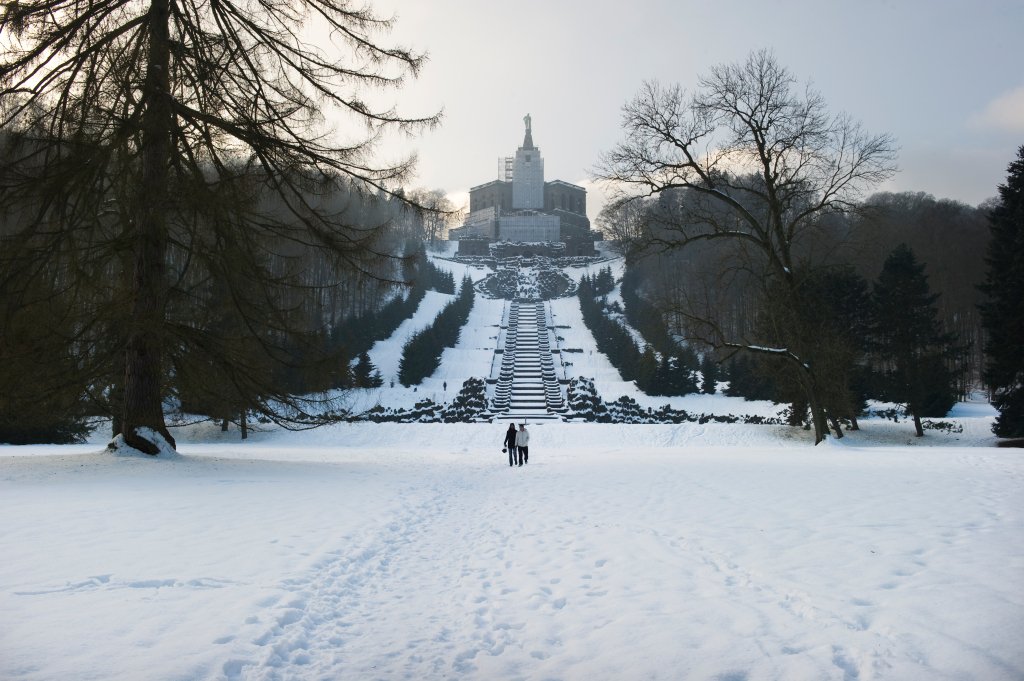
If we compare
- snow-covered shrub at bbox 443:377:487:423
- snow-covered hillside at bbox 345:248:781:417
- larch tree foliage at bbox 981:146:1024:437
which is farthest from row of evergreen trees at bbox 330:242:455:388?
larch tree foliage at bbox 981:146:1024:437

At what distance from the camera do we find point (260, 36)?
30.3 ft

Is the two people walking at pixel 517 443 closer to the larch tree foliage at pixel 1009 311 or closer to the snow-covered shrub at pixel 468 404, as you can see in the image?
the snow-covered shrub at pixel 468 404

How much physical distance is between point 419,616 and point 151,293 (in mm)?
7040

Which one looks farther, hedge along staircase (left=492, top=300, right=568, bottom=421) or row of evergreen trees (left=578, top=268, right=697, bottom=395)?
row of evergreen trees (left=578, top=268, right=697, bottom=395)

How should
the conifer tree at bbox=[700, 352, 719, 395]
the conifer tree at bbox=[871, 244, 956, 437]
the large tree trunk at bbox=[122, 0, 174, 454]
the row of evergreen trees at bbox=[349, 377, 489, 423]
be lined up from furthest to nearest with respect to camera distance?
the conifer tree at bbox=[700, 352, 719, 395] → the row of evergreen trees at bbox=[349, 377, 489, 423] → the conifer tree at bbox=[871, 244, 956, 437] → the large tree trunk at bbox=[122, 0, 174, 454]

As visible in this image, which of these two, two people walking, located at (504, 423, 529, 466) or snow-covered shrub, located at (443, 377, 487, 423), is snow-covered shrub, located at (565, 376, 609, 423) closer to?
snow-covered shrub, located at (443, 377, 487, 423)

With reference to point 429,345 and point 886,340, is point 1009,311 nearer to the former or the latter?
point 886,340

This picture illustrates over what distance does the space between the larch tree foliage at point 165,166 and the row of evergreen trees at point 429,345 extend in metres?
23.7

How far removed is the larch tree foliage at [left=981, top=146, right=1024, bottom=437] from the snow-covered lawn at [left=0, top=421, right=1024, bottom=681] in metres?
14.6

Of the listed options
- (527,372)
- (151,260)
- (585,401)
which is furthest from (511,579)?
(527,372)

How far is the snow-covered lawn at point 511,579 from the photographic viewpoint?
316 cm

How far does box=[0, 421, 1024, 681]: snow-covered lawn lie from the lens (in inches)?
125

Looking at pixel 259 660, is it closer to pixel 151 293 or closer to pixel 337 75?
pixel 151 293

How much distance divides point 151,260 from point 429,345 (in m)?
29.0
